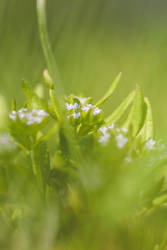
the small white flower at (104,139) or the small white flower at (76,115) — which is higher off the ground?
the small white flower at (76,115)

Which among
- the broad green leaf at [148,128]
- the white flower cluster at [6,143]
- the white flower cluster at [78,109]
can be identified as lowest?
the white flower cluster at [6,143]

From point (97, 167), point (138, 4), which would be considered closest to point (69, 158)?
point (97, 167)

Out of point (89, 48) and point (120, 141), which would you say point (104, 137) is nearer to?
point (120, 141)

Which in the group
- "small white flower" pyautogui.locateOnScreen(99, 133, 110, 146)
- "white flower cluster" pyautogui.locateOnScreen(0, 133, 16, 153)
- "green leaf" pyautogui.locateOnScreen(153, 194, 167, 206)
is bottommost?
"green leaf" pyautogui.locateOnScreen(153, 194, 167, 206)

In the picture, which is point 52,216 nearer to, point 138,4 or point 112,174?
point 112,174

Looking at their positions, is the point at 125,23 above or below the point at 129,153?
above
